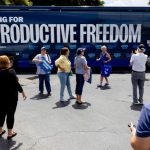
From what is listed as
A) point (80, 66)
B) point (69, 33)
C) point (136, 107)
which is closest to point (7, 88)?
point (80, 66)

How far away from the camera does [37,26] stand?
15.1 meters

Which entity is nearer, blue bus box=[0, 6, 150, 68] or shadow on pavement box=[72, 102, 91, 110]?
shadow on pavement box=[72, 102, 91, 110]

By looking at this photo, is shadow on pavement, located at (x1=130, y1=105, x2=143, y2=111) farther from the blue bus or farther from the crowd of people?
the blue bus

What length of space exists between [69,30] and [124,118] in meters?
7.98

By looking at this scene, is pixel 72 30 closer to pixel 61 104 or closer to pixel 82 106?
→ pixel 61 104

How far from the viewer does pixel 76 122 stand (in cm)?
774

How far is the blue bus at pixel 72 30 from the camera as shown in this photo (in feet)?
49.4

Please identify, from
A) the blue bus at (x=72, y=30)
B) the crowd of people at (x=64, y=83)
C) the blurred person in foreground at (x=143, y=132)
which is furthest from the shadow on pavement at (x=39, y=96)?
the blurred person in foreground at (x=143, y=132)

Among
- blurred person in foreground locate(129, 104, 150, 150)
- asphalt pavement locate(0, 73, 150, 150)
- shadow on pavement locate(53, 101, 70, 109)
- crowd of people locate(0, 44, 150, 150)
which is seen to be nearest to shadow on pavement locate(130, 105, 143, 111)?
asphalt pavement locate(0, 73, 150, 150)

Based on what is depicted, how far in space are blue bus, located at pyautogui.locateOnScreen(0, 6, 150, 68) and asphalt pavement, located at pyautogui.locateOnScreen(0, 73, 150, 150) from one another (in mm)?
4202

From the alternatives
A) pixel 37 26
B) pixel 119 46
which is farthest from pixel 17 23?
pixel 119 46

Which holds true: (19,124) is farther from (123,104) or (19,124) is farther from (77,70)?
(123,104)

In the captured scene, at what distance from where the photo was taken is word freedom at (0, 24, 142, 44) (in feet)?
49.3

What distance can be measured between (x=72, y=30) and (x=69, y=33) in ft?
0.64
